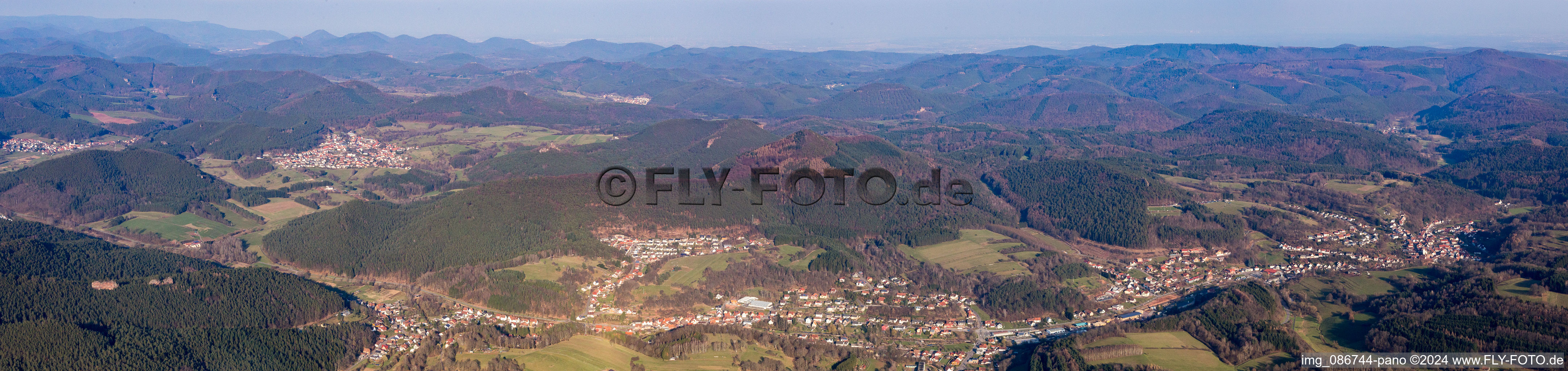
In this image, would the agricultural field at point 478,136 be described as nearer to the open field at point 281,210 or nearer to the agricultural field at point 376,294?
the open field at point 281,210

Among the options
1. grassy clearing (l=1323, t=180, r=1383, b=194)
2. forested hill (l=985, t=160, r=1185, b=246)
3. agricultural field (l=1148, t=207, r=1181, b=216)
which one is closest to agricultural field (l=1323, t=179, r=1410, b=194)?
grassy clearing (l=1323, t=180, r=1383, b=194)

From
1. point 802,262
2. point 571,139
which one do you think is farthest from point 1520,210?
point 571,139

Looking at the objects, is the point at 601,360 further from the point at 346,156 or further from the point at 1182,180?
the point at 346,156

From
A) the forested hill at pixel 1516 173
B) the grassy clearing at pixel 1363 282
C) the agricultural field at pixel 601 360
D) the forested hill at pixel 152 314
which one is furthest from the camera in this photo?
the forested hill at pixel 1516 173

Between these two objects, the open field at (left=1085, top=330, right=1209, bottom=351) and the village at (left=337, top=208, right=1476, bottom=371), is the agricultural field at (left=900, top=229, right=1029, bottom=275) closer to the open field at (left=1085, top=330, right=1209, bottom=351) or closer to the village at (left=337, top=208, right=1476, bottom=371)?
the village at (left=337, top=208, right=1476, bottom=371)

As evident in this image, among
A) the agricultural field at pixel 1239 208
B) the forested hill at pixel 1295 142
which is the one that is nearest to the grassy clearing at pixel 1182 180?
the agricultural field at pixel 1239 208

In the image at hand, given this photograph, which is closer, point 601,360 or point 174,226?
point 601,360
